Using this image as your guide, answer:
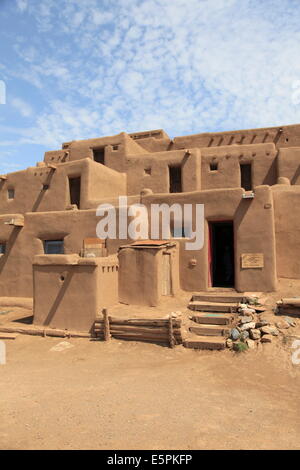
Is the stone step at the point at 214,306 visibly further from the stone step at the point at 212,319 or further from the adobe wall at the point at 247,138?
the adobe wall at the point at 247,138

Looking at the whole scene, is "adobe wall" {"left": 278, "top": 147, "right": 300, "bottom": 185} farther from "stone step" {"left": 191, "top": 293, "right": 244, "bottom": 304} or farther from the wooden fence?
the wooden fence

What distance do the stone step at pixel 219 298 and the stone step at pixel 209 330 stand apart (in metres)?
1.81

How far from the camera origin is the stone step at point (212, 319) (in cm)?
1020

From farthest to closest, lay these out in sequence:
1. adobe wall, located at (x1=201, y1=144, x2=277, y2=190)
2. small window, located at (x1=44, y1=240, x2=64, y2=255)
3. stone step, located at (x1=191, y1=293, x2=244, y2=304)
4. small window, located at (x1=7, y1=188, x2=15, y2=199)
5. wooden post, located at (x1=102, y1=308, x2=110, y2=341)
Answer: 1. small window, located at (x1=7, y1=188, x2=15, y2=199)
2. adobe wall, located at (x1=201, y1=144, x2=277, y2=190)
3. small window, located at (x1=44, y1=240, x2=64, y2=255)
4. stone step, located at (x1=191, y1=293, x2=244, y2=304)
5. wooden post, located at (x1=102, y1=308, x2=110, y2=341)

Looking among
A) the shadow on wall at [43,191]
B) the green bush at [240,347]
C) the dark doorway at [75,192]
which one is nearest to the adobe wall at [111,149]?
the dark doorway at [75,192]

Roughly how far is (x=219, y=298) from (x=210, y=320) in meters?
1.60

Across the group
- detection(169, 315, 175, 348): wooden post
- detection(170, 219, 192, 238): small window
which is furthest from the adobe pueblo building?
detection(169, 315, 175, 348): wooden post

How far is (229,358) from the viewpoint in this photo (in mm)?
8648

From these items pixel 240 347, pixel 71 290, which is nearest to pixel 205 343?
pixel 240 347

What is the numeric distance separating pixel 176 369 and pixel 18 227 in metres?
10.9

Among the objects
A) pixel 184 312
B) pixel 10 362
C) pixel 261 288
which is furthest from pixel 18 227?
pixel 261 288

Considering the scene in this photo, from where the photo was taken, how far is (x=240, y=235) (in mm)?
12922

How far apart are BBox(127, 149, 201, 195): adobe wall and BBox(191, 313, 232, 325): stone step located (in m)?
8.91

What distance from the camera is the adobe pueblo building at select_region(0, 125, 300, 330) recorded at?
462 inches
